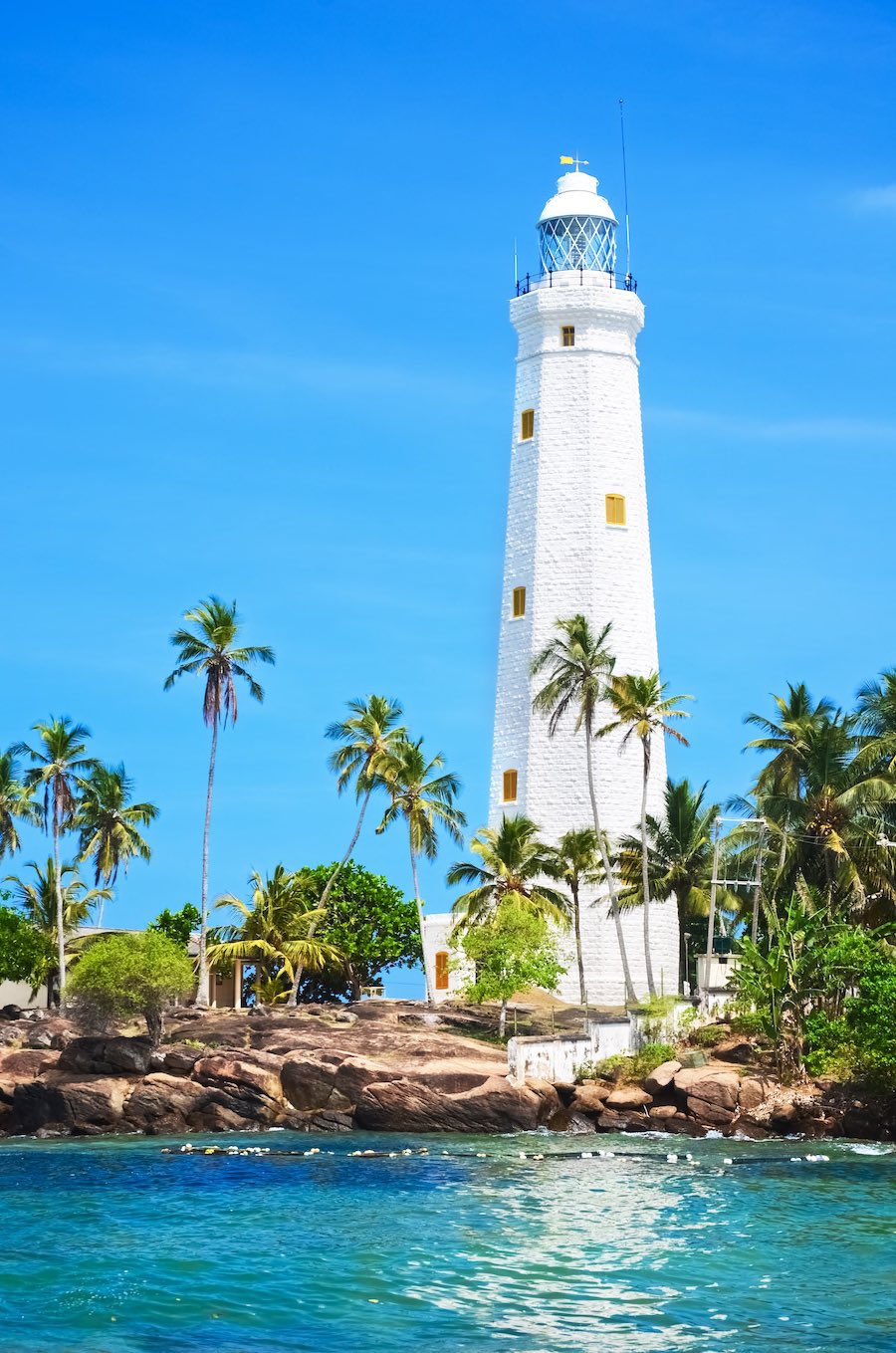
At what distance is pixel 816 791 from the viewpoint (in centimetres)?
5012

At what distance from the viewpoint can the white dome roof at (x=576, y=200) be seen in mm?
61375

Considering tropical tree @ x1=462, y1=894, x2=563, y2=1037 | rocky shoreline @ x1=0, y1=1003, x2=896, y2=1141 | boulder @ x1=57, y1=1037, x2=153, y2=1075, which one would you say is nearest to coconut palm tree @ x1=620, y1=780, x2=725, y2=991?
tropical tree @ x1=462, y1=894, x2=563, y2=1037

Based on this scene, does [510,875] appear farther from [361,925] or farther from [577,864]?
[361,925]

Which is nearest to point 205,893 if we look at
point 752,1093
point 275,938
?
point 275,938

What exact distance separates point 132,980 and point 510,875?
481 inches

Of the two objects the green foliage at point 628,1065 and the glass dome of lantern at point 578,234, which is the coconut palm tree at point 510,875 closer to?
the green foliage at point 628,1065

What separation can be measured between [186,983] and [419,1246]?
2431 cm

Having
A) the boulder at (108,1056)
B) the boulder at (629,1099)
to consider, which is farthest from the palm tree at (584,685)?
the boulder at (108,1056)

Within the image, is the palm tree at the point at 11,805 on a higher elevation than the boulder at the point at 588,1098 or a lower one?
higher

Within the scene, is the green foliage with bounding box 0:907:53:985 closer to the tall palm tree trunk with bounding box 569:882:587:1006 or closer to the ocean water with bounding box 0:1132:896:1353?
the tall palm tree trunk with bounding box 569:882:587:1006

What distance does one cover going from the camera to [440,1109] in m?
43.1

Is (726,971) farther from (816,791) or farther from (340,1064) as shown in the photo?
(340,1064)

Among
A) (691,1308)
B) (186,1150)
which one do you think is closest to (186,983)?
(186,1150)

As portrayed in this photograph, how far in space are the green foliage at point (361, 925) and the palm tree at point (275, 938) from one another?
2171 mm
